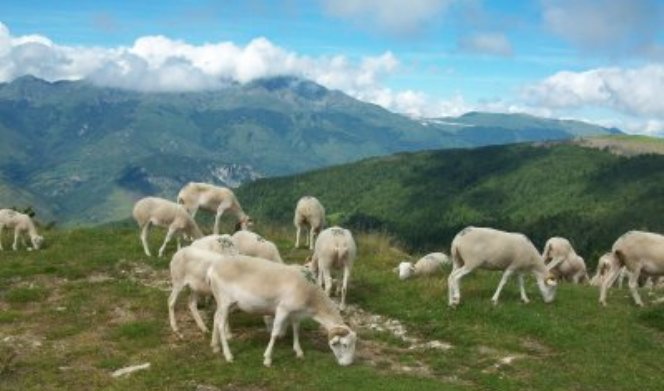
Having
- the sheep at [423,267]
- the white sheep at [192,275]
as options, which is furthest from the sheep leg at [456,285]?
the white sheep at [192,275]

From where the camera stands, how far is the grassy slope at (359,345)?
57.6ft

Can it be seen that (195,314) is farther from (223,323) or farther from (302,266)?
(302,266)

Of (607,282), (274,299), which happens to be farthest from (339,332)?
(607,282)

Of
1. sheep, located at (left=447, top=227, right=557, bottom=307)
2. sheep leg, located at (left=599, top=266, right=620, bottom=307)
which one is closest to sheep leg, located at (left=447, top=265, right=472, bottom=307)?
sheep, located at (left=447, top=227, right=557, bottom=307)

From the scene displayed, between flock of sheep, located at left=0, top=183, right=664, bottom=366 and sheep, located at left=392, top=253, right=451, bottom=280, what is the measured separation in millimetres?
66

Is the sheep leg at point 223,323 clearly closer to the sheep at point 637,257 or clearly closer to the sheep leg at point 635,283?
the sheep at point 637,257

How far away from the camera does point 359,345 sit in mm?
20594

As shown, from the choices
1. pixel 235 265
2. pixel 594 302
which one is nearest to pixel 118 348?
pixel 235 265

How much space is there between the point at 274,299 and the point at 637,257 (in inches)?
529

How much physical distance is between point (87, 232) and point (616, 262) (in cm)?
2573

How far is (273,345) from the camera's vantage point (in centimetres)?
1903

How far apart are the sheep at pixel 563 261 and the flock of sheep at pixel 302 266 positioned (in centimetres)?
6

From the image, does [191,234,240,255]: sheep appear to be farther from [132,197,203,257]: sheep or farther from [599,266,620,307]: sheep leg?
[599,266,620,307]: sheep leg

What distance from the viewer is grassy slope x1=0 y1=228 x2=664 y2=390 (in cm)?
1755
